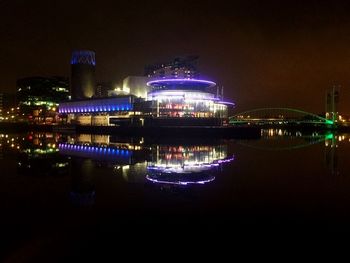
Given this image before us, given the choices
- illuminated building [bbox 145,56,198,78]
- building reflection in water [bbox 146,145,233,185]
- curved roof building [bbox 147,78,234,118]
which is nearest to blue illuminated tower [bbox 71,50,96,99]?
illuminated building [bbox 145,56,198,78]

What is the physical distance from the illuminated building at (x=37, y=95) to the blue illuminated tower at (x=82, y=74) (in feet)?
59.7

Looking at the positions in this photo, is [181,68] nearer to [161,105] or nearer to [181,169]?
[161,105]

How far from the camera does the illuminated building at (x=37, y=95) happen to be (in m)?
134

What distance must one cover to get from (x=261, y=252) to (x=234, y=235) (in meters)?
0.96

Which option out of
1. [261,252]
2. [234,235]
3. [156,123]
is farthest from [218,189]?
[156,123]

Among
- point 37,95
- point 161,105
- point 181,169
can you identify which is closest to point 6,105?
point 37,95

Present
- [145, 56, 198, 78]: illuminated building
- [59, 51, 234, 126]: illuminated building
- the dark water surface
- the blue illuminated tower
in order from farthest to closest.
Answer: the blue illuminated tower → [145, 56, 198, 78]: illuminated building → [59, 51, 234, 126]: illuminated building → the dark water surface

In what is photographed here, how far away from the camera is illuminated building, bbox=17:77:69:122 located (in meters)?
134

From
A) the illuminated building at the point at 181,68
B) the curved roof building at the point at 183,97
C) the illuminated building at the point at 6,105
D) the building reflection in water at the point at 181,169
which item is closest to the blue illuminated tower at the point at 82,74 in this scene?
the illuminated building at the point at 181,68

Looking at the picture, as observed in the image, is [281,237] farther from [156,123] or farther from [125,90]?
[125,90]

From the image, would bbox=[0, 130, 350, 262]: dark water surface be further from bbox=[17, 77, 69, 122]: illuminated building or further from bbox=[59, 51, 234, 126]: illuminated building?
bbox=[17, 77, 69, 122]: illuminated building

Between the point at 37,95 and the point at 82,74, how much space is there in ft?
98.6

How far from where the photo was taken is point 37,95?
136m

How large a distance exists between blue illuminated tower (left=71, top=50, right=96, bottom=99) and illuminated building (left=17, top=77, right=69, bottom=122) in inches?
716
